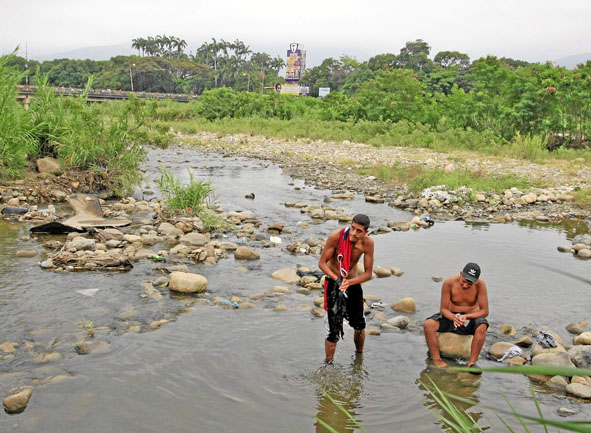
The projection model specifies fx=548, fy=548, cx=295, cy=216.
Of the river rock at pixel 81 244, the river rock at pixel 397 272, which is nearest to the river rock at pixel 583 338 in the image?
the river rock at pixel 397 272

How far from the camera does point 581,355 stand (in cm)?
532

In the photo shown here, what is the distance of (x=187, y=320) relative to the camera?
6.15m

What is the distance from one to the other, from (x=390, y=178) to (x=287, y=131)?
13.4m

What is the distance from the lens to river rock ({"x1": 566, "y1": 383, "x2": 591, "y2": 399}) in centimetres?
479

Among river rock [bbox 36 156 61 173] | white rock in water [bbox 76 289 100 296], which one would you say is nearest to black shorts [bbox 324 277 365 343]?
white rock in water [bbox 76 289 100 296]

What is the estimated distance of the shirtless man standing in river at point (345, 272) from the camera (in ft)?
16.6

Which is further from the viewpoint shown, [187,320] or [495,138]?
Answer: [495,138]

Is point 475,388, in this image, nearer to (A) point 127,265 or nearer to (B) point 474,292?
(B) point 474,292

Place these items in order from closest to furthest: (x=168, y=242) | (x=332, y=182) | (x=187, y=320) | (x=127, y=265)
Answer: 1. (x=187, y=320)
2. (x=127, y=265)
3. (x=168, y=242)
4. (x=332, y=182)

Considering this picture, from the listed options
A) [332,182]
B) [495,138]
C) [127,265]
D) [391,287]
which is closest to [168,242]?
[127,265]

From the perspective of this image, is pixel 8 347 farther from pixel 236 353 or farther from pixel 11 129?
pixel 11 129

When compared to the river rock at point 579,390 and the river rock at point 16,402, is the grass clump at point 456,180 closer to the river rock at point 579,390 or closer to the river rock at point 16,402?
the river rock at point 579,390

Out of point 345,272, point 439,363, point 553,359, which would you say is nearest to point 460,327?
point 439,363

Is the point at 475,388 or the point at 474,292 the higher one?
the point at 474,292
